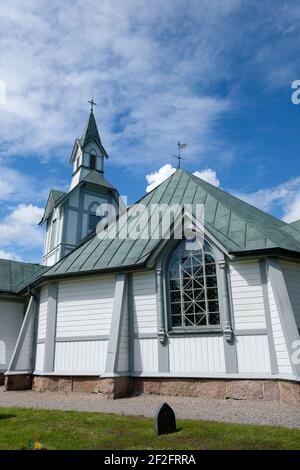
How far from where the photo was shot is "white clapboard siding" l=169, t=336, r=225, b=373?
406 inches

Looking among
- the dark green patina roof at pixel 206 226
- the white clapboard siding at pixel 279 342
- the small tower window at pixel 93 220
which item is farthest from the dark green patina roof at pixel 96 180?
the white clapboard siding at pixel 279 342

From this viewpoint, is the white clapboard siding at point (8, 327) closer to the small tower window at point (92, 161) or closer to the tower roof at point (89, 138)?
the small tower window at point (92, 161)

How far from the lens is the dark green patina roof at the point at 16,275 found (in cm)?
1764

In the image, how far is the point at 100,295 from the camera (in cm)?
1244

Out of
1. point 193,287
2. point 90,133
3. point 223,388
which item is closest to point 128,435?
point 223,388

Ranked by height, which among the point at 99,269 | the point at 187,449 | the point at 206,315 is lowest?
the point at 187,449

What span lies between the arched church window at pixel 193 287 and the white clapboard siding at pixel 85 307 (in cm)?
224

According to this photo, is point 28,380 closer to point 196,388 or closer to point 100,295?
point 100,295

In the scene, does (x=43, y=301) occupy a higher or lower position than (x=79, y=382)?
higher

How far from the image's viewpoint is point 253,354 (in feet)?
32.5

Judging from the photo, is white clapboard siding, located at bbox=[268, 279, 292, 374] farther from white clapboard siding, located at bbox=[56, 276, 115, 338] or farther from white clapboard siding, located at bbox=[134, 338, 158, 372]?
white clapboard siding, located at bbox=[56, 276, 115, 338]
